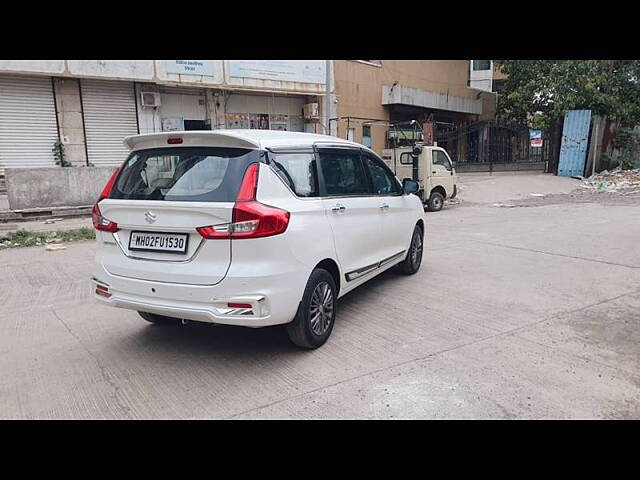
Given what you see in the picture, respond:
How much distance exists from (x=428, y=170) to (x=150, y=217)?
1153 cm

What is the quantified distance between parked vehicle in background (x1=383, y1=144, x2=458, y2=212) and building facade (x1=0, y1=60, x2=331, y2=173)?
257 inches

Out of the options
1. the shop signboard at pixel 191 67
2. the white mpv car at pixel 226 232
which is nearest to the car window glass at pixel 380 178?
the white mpv car at pixel 226 232

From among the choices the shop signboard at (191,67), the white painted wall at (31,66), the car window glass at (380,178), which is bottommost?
the car window glass at (380,178)

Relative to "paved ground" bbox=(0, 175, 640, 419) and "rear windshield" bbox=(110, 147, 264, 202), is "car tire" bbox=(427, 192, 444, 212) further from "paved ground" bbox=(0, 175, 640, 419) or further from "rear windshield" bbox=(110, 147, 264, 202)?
"rear windshield" bbox=(110, 147, 264, 202)

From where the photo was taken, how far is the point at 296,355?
3982mm

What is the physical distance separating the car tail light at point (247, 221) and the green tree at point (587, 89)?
22.5m

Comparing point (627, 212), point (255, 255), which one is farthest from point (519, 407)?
point (627, 212)

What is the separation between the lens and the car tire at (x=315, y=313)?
384cm

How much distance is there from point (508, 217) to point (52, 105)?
1378cm

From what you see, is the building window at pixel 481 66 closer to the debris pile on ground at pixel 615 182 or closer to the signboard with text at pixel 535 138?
the signboard with text at pixel 535 138

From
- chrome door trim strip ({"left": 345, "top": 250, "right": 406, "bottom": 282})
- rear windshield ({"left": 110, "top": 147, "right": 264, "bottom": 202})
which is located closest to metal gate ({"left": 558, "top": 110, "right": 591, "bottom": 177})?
chrome door trim strip ({"left": 345, "top": 250, "right": 406, "bottom": 282})

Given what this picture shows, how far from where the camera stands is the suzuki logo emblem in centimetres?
358

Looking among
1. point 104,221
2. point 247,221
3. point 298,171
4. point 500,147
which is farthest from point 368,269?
point 500,147
